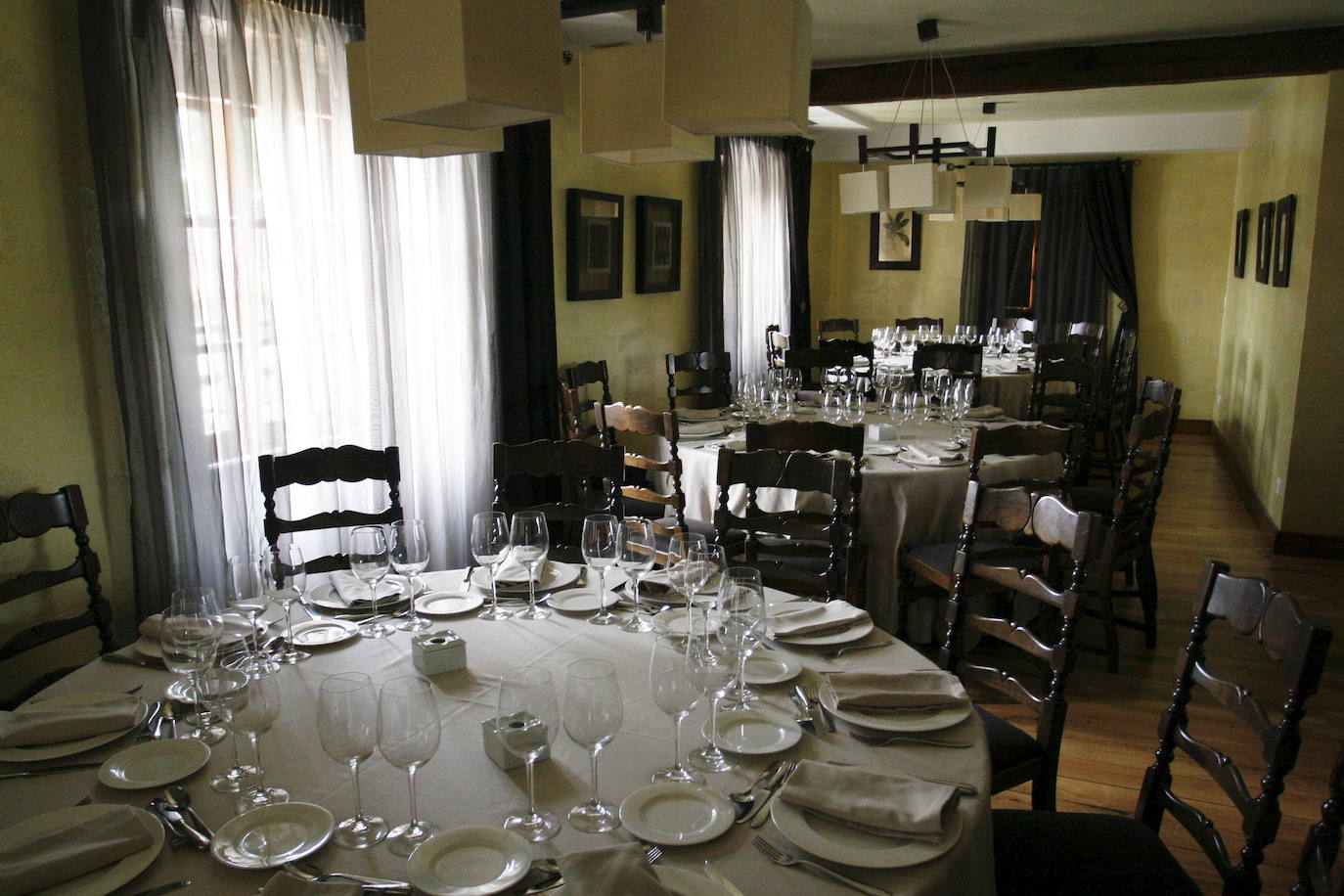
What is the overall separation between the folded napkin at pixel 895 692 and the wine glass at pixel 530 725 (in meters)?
0.55

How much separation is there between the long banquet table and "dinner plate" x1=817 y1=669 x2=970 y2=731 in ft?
0.06

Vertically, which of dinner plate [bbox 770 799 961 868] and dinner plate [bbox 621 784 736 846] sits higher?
dinner plate [bbox 621 784 736 846]

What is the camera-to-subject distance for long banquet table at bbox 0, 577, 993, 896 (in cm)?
119

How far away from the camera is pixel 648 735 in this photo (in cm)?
150

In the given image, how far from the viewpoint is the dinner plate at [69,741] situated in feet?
4.75

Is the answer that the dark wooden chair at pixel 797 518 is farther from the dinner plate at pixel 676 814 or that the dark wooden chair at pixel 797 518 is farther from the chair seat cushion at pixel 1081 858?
the dinner plate at pixel 676 814

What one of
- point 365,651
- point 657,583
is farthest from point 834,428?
point 365,651

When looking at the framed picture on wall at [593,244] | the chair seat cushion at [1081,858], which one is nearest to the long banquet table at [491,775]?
the chair seat cushion at [1081,858]

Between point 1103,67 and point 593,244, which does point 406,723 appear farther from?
point 1103,67

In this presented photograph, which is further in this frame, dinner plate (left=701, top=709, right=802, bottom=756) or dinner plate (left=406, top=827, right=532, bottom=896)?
dinner plate (left=701, top=709, right=802, bottom=756)

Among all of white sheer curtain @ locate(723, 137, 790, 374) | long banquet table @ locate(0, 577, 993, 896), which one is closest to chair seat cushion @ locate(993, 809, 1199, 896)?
long banquet table @ locate(0, 577, 993, 896)

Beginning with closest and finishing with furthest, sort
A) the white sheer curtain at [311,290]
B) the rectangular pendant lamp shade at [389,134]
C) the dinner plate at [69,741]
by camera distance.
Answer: the dinner plate at [69,741] < the rectangular pendant lamp shade at [389,134] < the white sheer curtain at [311,290]

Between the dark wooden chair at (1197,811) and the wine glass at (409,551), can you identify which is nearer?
the dark wooden chair at (1197,811)

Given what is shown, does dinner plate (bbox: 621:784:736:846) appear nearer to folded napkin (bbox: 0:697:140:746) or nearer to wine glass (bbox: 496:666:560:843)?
wine glass (bbox: 496:666:560:843)
